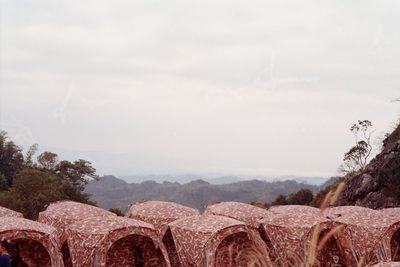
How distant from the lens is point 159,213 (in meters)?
18.3

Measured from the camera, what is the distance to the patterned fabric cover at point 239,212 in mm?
18777

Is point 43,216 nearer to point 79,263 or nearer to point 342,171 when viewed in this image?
point 79,263

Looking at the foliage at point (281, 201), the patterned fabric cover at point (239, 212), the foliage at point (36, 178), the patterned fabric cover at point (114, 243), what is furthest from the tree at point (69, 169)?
the patterned fabric cover at point (114, 243)

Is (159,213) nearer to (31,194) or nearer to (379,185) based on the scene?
(379,185)

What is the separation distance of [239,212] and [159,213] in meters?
2.95

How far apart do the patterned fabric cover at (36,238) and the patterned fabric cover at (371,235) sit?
26.0 ft

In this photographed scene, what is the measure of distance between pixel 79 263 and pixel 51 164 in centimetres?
4704

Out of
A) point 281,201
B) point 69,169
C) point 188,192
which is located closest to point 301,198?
point 281,201

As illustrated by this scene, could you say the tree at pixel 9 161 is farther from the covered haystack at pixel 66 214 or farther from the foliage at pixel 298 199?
the covered haystack at pixel 66 214

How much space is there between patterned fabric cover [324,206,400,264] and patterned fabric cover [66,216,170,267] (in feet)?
18.0

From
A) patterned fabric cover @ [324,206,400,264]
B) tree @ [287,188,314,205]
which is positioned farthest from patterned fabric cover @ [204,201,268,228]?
tree @ [287,188,314,205]

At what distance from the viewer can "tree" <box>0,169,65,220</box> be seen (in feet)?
123

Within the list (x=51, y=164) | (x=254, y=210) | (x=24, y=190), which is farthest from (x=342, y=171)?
(x=254, y=210)

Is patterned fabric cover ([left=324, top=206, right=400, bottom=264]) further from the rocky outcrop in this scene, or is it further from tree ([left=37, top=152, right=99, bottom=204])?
tree ([left=37, top=152, right=99, bottom=204])
